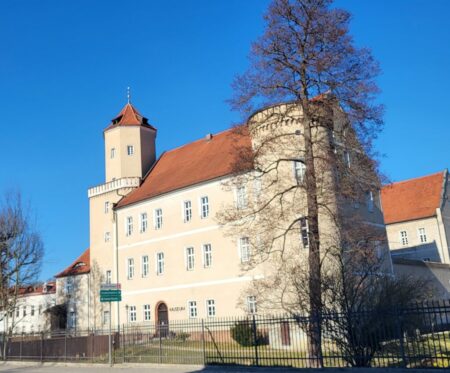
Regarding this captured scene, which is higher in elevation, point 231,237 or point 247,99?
point 247,99

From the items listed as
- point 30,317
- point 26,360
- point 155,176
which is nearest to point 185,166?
point 155,176

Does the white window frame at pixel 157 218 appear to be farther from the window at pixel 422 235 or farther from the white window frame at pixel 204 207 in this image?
the window at pixel 422 235

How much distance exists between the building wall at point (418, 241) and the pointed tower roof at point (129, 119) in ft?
79.9

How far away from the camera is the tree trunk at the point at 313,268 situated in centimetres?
1565

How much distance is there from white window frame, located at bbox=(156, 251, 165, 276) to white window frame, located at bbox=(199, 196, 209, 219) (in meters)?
5.06

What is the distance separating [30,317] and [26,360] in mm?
38489

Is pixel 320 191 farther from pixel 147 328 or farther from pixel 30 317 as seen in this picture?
pixel 30 317

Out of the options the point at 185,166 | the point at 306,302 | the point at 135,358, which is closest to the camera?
the point at 306,302

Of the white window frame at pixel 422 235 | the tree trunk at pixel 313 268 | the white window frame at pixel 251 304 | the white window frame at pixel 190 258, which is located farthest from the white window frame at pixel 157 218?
the white window frame at pixel 422 235

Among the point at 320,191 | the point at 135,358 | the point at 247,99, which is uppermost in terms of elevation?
the point at 247,99

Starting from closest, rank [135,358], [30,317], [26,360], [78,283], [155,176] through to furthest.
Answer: [135,358]
[26,360]
[155,176]
[78,283]
[30,317]

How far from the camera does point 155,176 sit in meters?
44.4

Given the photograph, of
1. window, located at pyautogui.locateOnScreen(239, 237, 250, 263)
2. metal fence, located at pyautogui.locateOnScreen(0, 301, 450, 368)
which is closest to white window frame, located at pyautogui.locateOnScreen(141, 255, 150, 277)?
window, located at pyautogui.locateOnScreen(239, 237, 250, 263)

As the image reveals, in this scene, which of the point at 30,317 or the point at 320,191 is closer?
the point at 320,191
